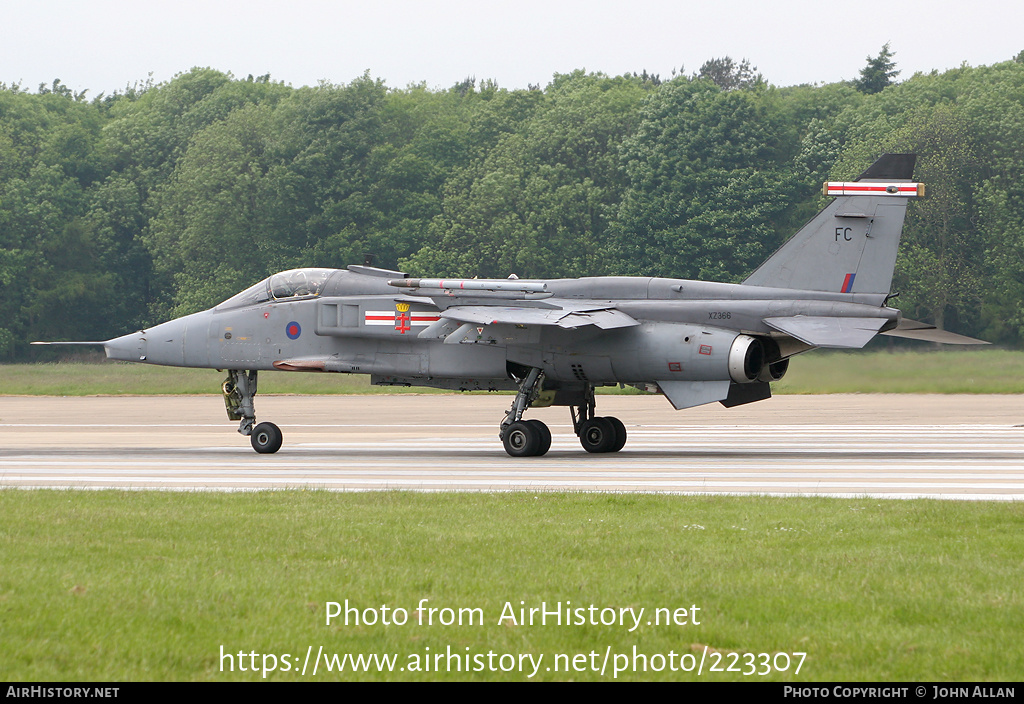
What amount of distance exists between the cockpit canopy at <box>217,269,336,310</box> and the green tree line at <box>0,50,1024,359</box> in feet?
135

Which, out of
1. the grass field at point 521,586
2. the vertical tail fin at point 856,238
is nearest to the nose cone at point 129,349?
the grass field at point 521,586

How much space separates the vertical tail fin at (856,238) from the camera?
1725cm

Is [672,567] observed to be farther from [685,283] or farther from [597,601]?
[685,283]

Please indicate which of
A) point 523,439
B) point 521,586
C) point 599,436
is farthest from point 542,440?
point 521,586

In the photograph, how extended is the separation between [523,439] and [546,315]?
79.8 inches

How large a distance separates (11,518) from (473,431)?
49.4 ft

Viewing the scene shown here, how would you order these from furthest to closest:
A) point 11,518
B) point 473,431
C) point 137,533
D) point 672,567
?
point 473,431 < point 11,518 < point 137,533 < point 672,567

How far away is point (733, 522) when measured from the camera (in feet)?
32.3

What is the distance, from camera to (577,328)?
17.7 meters

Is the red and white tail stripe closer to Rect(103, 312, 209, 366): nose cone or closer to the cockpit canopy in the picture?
the cockpit canopy

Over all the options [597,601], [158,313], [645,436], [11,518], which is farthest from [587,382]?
[158,313]

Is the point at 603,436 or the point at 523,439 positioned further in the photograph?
the point at 603,436

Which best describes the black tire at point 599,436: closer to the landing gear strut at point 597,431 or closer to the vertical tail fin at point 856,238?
the landing gear strut at point 597,431

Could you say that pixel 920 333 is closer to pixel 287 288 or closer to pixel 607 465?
pixel 607 465
